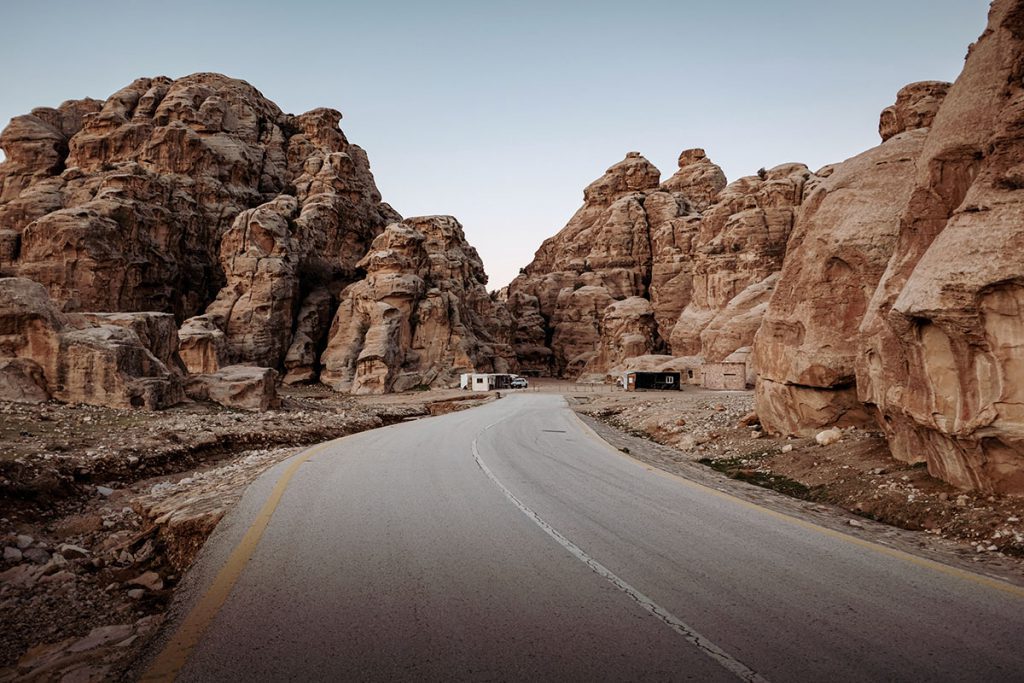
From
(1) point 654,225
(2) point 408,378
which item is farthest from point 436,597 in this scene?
(1) point 654,225

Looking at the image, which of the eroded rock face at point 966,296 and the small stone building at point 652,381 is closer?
the eroded rock face at point 966,296

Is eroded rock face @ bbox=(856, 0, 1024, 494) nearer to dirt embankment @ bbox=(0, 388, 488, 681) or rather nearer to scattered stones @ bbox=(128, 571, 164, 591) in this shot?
dirt embankment @ bbox=(0, 388, 488, 681)

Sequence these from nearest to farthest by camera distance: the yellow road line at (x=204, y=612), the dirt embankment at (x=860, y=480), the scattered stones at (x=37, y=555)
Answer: the yellow road line at (x=204, y=612)
the dirt embankment at (x=860, y=480)
the scattered stones at (x=37, y=555)

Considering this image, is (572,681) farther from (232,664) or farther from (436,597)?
(232,664)

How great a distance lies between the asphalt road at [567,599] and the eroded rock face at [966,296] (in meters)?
3.20

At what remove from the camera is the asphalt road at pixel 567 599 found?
140 inches

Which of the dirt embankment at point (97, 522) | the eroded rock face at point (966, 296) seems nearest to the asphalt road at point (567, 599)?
the dirt embankment at point (97, 522)

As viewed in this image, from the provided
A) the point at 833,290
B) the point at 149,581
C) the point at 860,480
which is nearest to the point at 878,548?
the point at 860,480

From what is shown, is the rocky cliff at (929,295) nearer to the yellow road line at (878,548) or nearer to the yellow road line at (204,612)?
the yellow road line at (878,548)

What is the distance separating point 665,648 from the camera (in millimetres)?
3746

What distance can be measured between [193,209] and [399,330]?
33062 mm

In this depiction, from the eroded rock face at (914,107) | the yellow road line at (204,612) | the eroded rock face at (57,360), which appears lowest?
the yellow road line at (204,612)

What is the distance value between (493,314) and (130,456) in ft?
245

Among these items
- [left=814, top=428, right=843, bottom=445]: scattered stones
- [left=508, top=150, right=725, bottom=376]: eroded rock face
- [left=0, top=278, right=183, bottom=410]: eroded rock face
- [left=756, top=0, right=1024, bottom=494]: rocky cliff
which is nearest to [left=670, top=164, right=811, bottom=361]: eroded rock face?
[left=508, top=150, right=725, bottom=376]: eroded rock face
